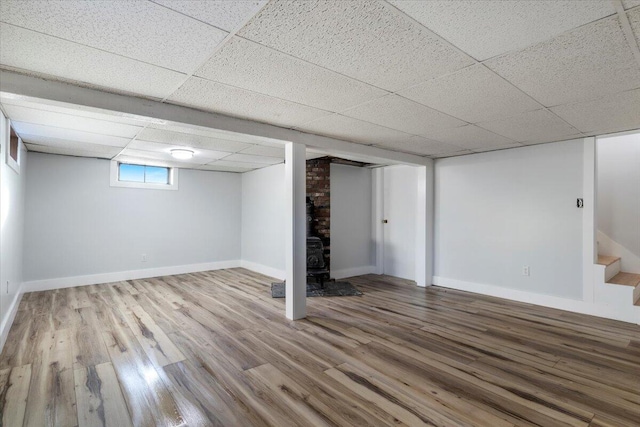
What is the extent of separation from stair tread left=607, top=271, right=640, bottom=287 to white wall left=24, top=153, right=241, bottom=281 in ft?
21.0

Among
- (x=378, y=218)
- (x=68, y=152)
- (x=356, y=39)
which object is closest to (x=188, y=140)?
(x=68, y=152)

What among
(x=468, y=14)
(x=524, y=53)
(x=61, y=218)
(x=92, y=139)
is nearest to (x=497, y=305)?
(x=524, y=53)

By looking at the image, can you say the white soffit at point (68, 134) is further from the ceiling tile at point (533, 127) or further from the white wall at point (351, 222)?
the ceiling tile at point (533, 127)

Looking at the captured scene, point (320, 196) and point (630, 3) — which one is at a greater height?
point (630, 3)

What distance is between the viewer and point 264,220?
6309 millimetres

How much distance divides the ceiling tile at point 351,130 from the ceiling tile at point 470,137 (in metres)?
0.44

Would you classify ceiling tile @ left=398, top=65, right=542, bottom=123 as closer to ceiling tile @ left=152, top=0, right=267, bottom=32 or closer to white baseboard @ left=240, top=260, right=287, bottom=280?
ceiling tile @ left=152, top=0, right=267, bottom=32

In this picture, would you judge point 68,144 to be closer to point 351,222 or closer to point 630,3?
point 351,222

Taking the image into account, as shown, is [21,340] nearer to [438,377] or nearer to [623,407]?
A: [438,377]

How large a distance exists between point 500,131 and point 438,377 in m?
2.75

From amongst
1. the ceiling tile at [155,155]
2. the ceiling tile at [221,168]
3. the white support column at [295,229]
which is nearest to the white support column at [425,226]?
the white support column at [295,229]

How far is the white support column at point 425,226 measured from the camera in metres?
5.20

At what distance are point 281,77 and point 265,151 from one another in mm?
2596

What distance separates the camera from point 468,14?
1.46 m
